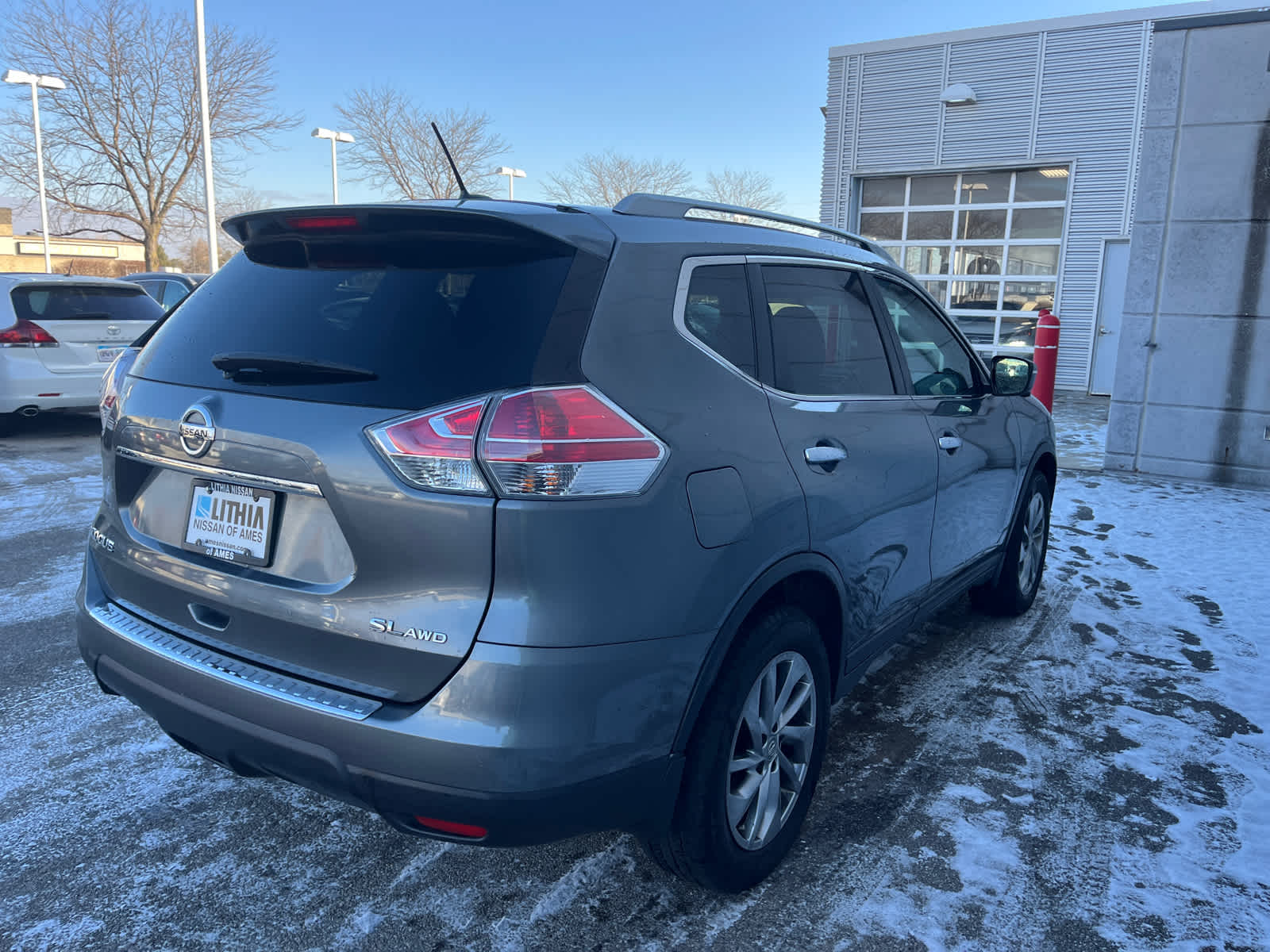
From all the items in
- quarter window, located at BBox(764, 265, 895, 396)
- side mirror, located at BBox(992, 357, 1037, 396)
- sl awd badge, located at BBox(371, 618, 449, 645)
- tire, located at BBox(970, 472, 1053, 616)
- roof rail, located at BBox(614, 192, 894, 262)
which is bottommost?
tire, located at BBox(970, 472, 1053, 616)

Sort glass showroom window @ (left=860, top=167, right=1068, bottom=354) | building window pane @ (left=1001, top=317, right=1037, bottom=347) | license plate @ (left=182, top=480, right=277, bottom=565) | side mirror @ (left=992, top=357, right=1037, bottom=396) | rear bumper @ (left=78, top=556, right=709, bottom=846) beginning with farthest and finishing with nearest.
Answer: building window pane @ (left=1001, top=317, right=1037, bottom=347) → glass showroom window @ (left=860, top=167, right=1068, bottom=354) → side mirror @ (left=992, top=357, right=1037, bottom=396) → license plate @ (left=182, top=480, right=277, bottom=565) → rear bumper @ (left=78, top=556, right=709, bottom=846)

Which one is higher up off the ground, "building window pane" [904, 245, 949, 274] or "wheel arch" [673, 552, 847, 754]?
"building window pane" [904, 245, 949, 274]

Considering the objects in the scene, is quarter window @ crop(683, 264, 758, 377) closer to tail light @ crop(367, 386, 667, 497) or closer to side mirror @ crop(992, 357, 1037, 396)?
tail light @ crop(367, 386, 667, 497)

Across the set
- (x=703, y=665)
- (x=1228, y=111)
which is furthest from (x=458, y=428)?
(x=1228, y=111)

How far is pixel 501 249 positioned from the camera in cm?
207

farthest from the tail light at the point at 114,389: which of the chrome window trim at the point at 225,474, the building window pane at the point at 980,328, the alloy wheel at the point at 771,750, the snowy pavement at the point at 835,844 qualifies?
the building window pane at the point at 980,328

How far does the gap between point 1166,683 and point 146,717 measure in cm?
409

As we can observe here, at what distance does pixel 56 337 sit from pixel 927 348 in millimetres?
8927

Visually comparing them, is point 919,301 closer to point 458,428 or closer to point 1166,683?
point 1166,683

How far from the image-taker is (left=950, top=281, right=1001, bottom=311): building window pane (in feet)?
52.6

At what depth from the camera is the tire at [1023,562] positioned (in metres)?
4.48

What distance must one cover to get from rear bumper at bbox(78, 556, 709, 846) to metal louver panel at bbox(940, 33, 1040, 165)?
15.7m

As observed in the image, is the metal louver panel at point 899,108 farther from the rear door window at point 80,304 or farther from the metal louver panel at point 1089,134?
the rear door window at point 80,304

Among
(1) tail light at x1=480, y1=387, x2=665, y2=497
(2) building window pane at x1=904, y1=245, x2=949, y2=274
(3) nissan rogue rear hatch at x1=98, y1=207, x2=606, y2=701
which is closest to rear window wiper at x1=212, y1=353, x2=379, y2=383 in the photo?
(3) nissan rogue rear hatch at x1=98, y1=207, x2=606, y2=701
